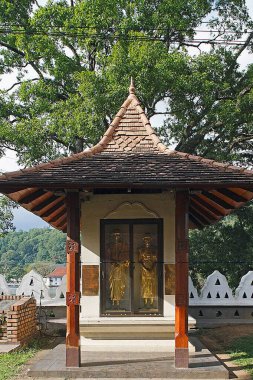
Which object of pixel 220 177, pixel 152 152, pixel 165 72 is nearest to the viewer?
pixel 220 177

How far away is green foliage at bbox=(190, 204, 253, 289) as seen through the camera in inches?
711

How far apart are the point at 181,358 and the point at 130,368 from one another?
68cm

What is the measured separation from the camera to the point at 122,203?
8305mm

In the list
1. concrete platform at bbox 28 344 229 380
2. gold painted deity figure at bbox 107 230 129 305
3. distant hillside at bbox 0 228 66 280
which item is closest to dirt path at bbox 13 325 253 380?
concrete platform at bbox 28 344 229 380

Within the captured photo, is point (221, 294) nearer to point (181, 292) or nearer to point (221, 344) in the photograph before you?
point (221, 344)

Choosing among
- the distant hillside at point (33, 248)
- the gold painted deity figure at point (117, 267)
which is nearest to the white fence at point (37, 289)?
the gold painted deity figure at point (117, 267)

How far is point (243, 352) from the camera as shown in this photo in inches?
352

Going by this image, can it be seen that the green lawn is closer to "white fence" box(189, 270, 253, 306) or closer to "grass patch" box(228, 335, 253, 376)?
"grass patch" box(228, 335, 253, 376)

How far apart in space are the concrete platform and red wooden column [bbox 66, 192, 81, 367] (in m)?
0.22

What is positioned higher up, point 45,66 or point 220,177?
point 45,66

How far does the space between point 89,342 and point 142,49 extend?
347 inches

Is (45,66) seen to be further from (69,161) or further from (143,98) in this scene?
(69,161)

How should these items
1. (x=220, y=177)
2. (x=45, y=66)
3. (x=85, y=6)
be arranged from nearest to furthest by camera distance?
(x=220, y=177), (x=85, y=6), (x=45, y=66)

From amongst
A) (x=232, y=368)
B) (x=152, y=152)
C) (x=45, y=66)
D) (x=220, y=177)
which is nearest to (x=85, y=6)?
(x=45, y=66)
